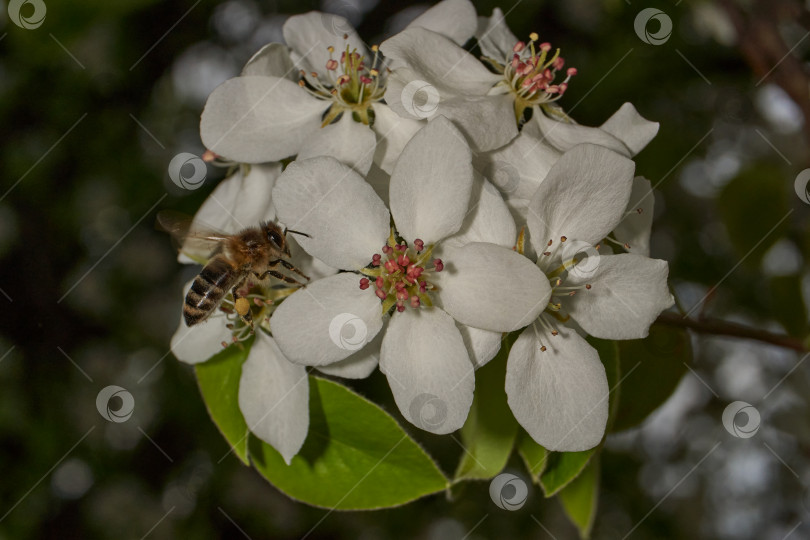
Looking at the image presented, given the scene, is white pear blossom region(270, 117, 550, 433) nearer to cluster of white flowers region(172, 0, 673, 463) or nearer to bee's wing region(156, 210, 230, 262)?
cluster of white flowers region(172, 0, 673, 463)

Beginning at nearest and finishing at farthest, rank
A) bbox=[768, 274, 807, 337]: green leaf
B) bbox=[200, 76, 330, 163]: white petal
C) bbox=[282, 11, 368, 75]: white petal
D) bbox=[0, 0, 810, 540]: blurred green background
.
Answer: bbox=[200, 76, 330, 163]: white petal < bbox=[282, 11, 368, 75]: white petal < bbox=[768, 274, 807, 337]: green leaf < bbox=[0, 0, 810, 540]: blurred green background

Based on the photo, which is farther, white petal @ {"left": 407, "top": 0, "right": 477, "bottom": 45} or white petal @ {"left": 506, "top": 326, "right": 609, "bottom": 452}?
white petal @ {"left": 407, "top": 0, "right": 477, "bottom": 45}

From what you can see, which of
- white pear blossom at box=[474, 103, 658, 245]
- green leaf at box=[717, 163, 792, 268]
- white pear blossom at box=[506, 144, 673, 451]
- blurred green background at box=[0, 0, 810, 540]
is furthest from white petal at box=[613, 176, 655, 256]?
green leaf at box=[717, 163, 792, 268]

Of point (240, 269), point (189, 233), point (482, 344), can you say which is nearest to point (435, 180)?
point (482, 344)

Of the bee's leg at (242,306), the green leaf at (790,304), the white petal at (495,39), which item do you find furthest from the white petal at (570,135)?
the green leaf at (790,304)

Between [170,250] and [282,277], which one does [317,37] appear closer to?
[282,277]

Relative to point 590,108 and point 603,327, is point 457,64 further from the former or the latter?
point 590,108

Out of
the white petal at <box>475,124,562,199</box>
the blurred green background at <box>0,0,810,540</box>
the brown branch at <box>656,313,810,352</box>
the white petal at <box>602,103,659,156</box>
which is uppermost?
the white petal at <box>602,103,659,156</box>
